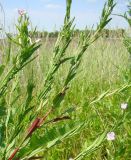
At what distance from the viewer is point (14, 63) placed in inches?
24.2

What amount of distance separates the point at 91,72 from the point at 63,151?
3.02 m

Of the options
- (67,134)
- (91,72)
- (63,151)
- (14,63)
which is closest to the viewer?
(14,63)

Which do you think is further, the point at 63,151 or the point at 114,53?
the point at 114,53

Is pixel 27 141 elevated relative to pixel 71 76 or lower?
lower

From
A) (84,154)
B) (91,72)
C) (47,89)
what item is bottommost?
(91,72)

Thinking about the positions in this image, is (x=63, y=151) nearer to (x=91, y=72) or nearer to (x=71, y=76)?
(x=71, y=76)

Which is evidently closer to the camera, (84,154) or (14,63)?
(14,63)

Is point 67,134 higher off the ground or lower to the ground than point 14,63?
lower

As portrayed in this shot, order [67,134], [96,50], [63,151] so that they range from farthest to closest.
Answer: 1. [96,50]
2. [63,151]
3. [67,134]

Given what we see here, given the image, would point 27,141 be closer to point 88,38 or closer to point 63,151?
point 88,38

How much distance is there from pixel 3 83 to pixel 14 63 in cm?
5

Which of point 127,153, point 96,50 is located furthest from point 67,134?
point 96,50

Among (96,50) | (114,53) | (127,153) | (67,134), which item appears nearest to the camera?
(67,134)

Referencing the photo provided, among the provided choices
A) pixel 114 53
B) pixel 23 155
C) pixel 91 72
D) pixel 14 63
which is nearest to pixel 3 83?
pixel 14 63
